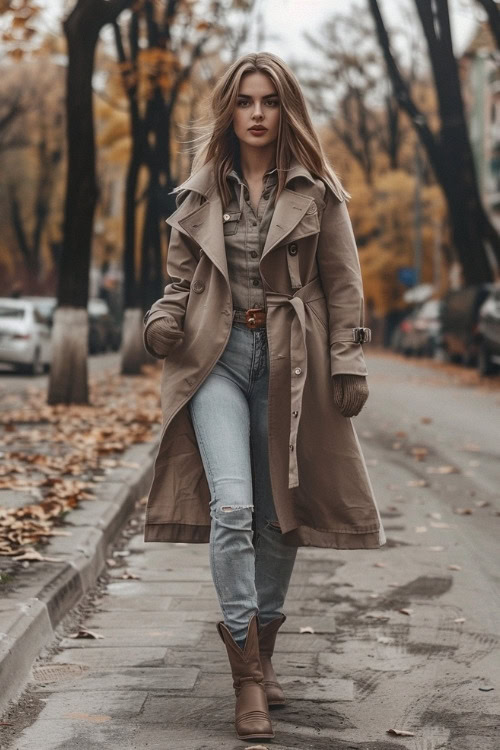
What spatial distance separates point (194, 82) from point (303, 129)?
3030 cm

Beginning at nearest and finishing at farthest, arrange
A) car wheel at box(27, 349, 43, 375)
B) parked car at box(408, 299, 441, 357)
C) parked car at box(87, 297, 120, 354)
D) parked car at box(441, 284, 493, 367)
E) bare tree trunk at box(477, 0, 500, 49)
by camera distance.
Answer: bare tree trunk at box(477, 0, 500, 49) → car wheel at box(27, 349, 43, 375) → parked car at box(441, 284, 493, 367) → parked car at box(87, 297, 120, 354) → parked car at box(408, 299, 441, 357)

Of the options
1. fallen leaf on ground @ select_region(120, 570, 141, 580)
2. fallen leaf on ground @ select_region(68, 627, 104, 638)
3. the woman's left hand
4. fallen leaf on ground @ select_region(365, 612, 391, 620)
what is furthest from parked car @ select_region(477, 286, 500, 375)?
the woman's left hand

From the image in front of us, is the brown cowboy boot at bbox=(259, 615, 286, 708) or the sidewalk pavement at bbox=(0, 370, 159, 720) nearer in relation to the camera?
the brown cowboy boot at bbox=(259, 615, 286, 708)

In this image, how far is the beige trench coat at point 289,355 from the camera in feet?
13.8

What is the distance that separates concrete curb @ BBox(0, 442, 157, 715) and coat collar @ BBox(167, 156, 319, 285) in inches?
58.5

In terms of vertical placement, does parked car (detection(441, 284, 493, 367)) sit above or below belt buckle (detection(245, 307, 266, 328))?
below

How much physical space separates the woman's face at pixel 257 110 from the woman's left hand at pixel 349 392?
79cm

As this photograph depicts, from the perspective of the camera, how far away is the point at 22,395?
1841cm

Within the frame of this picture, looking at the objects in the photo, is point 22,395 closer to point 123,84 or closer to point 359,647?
point 123,84

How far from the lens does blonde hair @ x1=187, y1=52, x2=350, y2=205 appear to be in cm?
425

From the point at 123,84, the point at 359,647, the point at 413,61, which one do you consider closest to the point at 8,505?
the point at 359,647

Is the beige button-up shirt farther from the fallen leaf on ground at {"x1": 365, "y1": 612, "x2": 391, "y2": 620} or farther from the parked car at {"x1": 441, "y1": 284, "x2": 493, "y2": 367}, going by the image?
→ the parked car at {"x1": 441, "y1": 284, "x2": 493, "y2": 367}

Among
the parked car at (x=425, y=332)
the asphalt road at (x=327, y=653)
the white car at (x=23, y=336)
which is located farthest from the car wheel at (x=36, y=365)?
the asphalt road at (x=327, y=653)

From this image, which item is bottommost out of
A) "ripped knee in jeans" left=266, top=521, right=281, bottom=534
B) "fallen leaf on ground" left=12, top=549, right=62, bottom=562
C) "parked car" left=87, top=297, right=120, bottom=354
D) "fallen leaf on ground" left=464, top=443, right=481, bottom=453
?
"parked car" left=87, top=297, right=120, bottom=354
